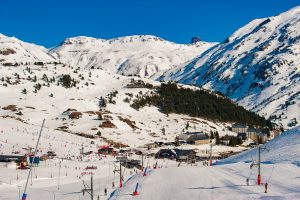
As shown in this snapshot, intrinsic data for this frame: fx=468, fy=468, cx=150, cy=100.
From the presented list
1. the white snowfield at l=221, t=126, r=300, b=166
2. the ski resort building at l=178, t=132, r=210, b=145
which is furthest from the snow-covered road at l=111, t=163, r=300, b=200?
the ski resort building at l=178, t=132, r=210, b=145

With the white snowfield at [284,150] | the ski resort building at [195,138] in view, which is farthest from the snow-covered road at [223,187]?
the ski resort building at [195,138]

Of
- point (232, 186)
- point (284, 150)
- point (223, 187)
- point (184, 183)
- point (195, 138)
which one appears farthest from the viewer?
point (195, 138)

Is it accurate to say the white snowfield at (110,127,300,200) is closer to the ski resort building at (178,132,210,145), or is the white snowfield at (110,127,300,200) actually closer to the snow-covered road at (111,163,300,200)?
the snow-covered road at (111,163,300,200)

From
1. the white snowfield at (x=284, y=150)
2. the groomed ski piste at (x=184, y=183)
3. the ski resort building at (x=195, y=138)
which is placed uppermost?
the ski resort building at (x=195, y=138)

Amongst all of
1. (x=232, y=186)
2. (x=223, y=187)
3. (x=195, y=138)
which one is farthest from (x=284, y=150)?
(x=195, y=138)

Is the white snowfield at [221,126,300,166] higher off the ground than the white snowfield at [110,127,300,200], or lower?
higher

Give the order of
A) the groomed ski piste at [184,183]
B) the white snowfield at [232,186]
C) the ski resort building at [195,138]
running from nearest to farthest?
the white snowfield at [232,186] → the groomed ski piste at [184,183] → the ski resort building at [195,138]

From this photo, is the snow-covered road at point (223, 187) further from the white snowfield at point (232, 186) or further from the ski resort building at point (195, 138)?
the ski resort building at point (195, 138)

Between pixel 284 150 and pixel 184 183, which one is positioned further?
pixel 284 150

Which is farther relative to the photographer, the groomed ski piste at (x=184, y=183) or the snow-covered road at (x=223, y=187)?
the groomed ski piste at (x=184, y=183)

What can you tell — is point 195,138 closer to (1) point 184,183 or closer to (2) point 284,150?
(2) point 284,150

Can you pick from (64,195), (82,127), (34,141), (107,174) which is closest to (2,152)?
(34,141)

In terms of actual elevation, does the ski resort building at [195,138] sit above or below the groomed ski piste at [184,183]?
above

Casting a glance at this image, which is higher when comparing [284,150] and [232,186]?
[284,150]
